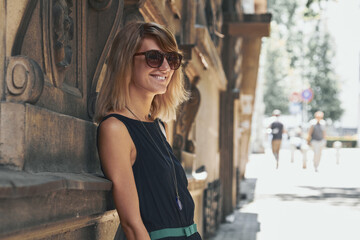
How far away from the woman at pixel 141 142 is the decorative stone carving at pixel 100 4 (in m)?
0.25

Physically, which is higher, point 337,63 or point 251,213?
point 337,63

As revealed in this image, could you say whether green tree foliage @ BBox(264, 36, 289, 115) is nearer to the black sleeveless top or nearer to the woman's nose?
the woman's nose

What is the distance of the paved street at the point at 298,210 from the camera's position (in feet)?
27.4

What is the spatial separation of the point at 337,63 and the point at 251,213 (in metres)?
53.3

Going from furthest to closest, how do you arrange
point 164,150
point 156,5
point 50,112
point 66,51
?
point 156,5
point 164,150
point 66,51
point 50,112

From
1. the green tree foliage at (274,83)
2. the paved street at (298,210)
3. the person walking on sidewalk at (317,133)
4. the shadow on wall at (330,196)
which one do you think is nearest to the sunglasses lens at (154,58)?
the paved street at (298,210)

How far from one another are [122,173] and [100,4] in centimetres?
80

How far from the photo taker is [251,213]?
35.7 feet

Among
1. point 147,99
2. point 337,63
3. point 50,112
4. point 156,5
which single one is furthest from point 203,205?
point 337,63

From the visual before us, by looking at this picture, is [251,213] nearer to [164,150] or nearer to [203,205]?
[203,205]

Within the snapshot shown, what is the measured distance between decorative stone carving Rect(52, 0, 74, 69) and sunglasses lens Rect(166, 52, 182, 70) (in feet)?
1.22

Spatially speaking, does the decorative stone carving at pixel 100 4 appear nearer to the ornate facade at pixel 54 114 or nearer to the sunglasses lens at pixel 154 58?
the ornate facade at pixel 54 114

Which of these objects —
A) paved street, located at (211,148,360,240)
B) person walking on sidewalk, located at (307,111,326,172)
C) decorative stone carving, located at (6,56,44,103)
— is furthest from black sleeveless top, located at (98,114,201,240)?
person walking on sidewalk, located at (307,111,326,172)

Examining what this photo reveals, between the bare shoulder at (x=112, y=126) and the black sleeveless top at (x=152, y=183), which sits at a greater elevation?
the bare shoulder at (x=112, y=126)
